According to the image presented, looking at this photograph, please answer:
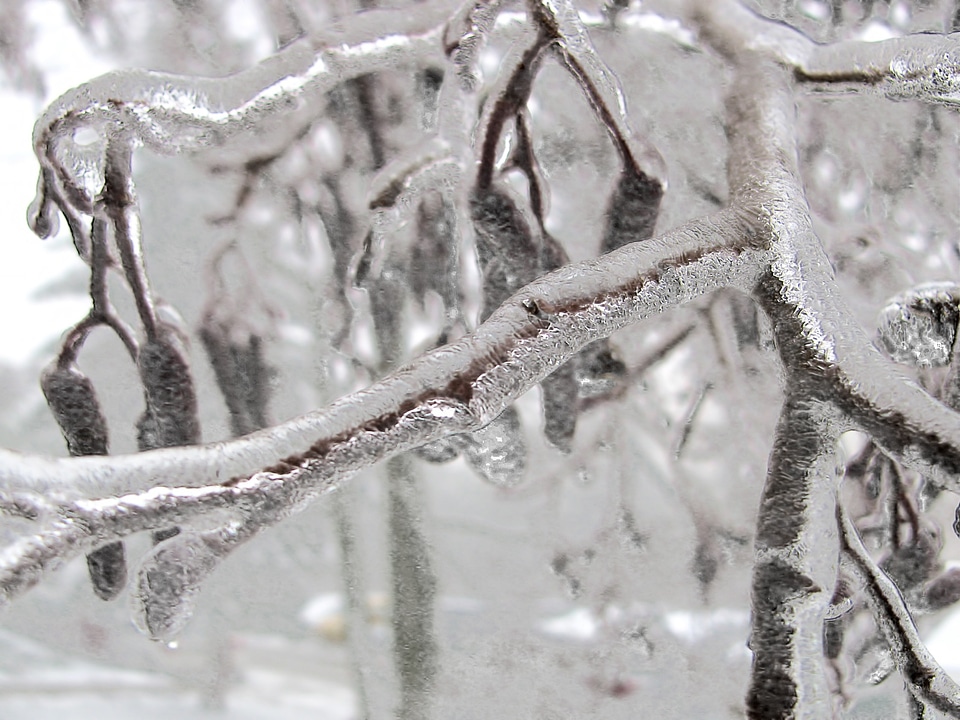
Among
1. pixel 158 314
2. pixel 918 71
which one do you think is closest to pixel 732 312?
pixel 918 71

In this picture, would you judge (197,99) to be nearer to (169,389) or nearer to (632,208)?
(169,389)

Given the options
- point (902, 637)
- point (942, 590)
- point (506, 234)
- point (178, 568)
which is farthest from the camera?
point (942, 590)

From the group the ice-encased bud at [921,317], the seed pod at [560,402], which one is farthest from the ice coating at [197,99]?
the ice-encased bud at [921,317]

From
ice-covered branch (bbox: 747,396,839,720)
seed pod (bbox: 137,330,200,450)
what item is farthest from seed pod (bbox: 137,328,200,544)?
ice-covered branch (bbox: 747,396,839,720)

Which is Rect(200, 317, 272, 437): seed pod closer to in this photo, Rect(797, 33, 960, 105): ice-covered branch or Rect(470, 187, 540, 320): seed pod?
Rect(470, 187, 540, 320): seed pod

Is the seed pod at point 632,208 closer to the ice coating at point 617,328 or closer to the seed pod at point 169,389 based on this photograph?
the ice coating at point 617,328

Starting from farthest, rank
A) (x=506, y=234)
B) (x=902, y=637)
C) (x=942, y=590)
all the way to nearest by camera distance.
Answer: (x=942, y=590), (x=506, y=234), (x=902, y=637)

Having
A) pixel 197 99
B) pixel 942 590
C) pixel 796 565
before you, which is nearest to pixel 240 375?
pixel 197 99
